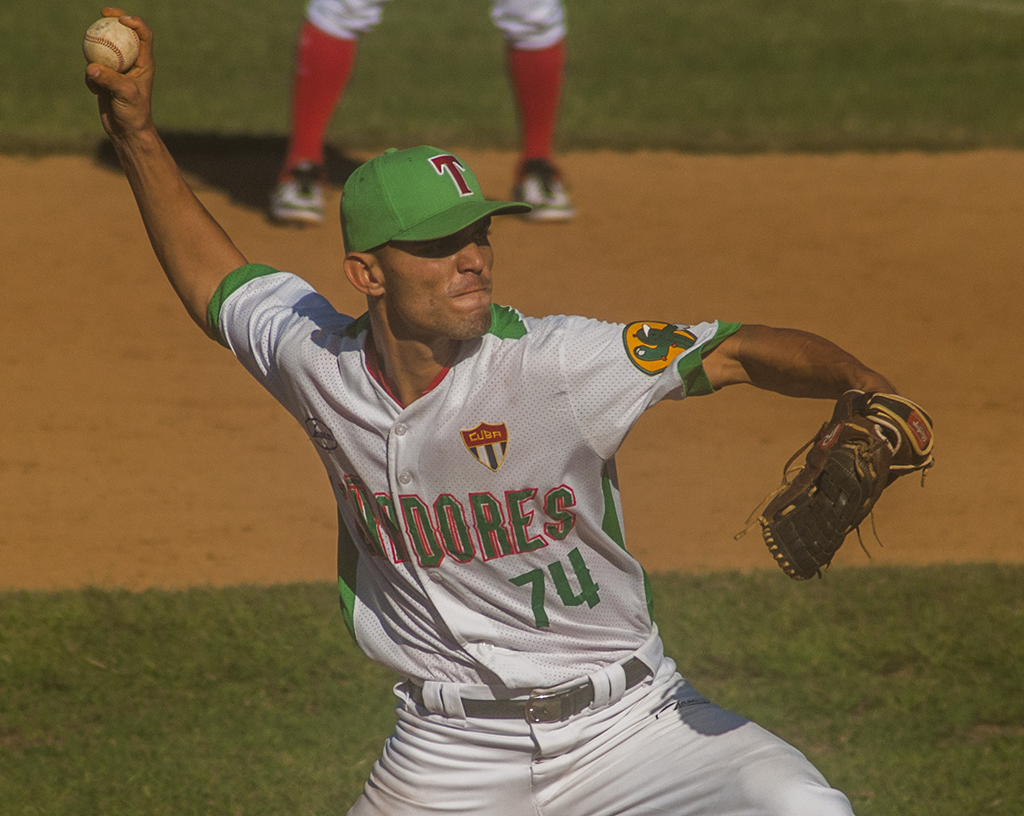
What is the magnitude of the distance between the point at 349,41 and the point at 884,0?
8.79 meters

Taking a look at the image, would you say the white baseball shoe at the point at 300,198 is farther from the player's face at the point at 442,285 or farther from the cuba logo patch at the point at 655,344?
the cuba logo patch at the point at 655,344

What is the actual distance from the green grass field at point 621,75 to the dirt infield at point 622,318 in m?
0.57

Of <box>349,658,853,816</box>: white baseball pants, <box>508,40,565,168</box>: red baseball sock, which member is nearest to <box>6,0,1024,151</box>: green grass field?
<box>508,40,565,168</box>: red baseball sock

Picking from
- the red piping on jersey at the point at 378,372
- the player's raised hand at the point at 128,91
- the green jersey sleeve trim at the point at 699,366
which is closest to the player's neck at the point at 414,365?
the red piping on jersey at the point at 378,372

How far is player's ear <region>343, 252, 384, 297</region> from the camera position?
3.13 meters

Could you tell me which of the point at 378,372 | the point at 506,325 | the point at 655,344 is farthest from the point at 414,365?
the point at 655,344

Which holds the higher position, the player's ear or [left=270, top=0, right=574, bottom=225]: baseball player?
the player's ear

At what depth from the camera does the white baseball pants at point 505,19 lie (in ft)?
24.0

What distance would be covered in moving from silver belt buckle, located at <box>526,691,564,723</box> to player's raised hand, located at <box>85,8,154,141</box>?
176 centimetres

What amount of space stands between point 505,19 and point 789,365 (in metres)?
5.09

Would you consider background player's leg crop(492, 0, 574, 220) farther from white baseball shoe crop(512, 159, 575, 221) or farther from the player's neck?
the player's neck

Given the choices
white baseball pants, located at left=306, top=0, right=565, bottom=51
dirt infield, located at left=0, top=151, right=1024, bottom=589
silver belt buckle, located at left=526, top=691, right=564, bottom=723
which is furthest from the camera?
white baseball pants, located at left=306, top=0, right=565, bottom=51

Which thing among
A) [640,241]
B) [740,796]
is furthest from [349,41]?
[740,796]

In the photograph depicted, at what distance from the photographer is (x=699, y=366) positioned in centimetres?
295
